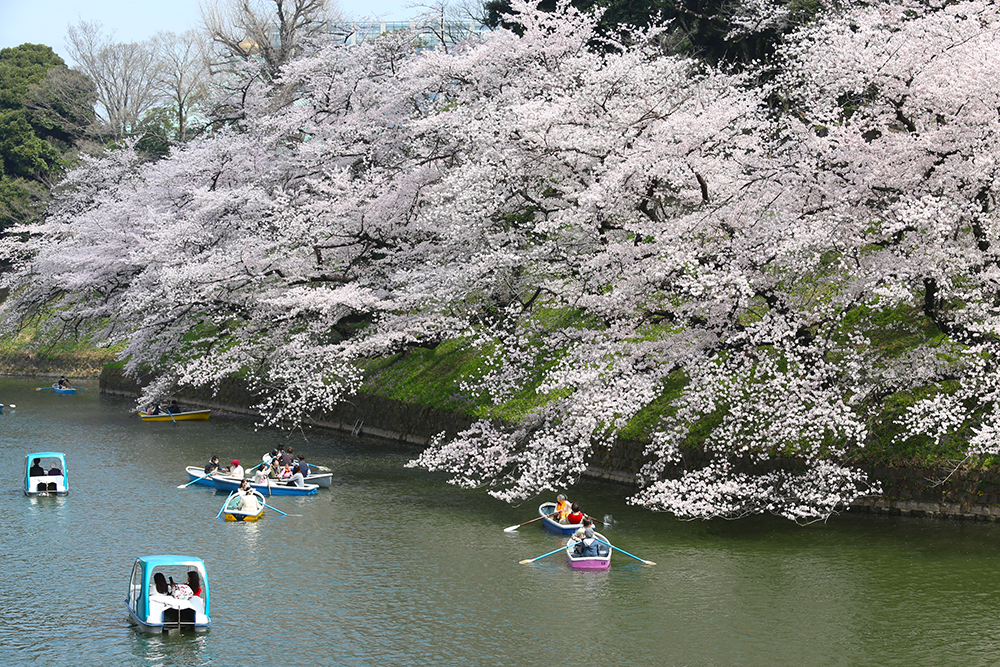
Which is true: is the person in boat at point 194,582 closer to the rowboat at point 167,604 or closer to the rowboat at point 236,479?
the rowboat at point 167,604

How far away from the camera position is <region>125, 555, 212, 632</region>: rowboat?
17047 mm

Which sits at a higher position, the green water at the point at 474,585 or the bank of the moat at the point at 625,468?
the bank of the moat at the point at 625,468

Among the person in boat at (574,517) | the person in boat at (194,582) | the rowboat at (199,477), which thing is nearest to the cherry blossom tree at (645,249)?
the person in boat at (574,517)

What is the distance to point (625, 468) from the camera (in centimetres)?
2836

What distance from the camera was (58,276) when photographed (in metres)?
46.8

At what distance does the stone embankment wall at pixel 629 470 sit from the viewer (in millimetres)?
22391

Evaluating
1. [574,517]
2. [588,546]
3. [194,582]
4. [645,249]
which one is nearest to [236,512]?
[194,582]

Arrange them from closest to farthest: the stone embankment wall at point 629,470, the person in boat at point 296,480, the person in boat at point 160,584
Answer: the person in boat at point 160,584 → the stone embankment wall at point 629,470 → the person in boat at point 296,480

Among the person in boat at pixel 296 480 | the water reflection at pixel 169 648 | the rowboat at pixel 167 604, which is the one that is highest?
the person in boat at pixel 296 480

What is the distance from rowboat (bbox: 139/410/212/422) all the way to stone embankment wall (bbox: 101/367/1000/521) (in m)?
2.15

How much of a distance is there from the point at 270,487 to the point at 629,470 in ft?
35.0

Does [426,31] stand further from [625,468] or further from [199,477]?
[625,468]

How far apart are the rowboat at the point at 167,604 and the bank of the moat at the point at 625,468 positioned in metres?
14.0

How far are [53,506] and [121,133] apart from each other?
49.6 meters
